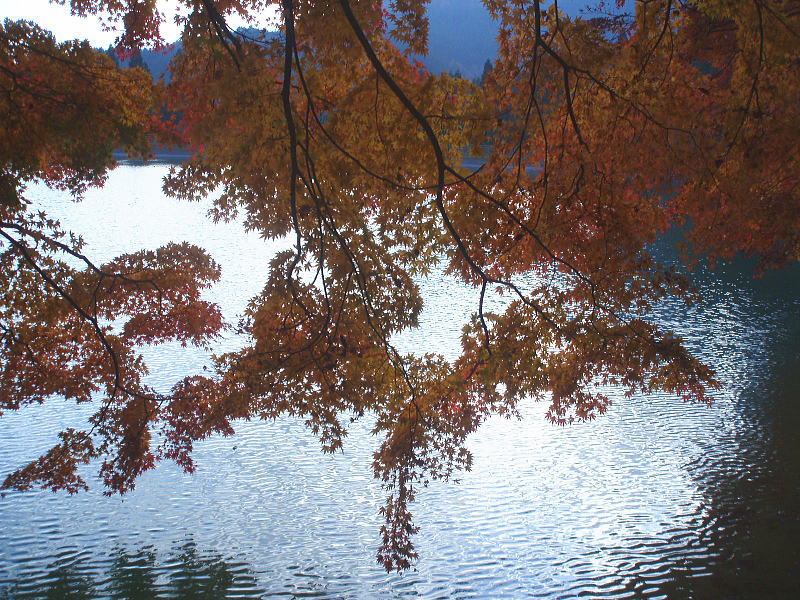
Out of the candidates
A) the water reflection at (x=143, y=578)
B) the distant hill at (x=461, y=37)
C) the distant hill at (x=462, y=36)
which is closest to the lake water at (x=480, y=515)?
the water reflection at (x=143, y=578)

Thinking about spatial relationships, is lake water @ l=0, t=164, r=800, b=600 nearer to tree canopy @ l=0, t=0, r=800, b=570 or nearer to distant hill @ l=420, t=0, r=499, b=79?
tree canopy @ l=0, t=0, r=800, b=570

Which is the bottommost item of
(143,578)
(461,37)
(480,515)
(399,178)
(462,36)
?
(143,578)

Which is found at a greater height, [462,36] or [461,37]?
[462,36]

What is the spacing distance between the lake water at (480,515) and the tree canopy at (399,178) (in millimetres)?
868

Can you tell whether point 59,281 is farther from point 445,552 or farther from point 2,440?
point 445,552

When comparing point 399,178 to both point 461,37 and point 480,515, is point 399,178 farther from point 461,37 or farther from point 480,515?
point 461,37

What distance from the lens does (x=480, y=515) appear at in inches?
278

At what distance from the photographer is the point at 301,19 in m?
3.92

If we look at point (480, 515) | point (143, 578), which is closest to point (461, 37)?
point (480, 515)

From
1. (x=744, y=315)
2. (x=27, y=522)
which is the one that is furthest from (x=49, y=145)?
(x=744, y=315)

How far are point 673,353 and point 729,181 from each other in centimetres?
172

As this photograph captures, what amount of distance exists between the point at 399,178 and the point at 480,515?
4073 millimetres

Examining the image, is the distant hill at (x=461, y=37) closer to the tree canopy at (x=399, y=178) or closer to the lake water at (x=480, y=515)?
the lake water at (x=480, y=515)

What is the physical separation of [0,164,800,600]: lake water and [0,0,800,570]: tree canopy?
2.85 ft
